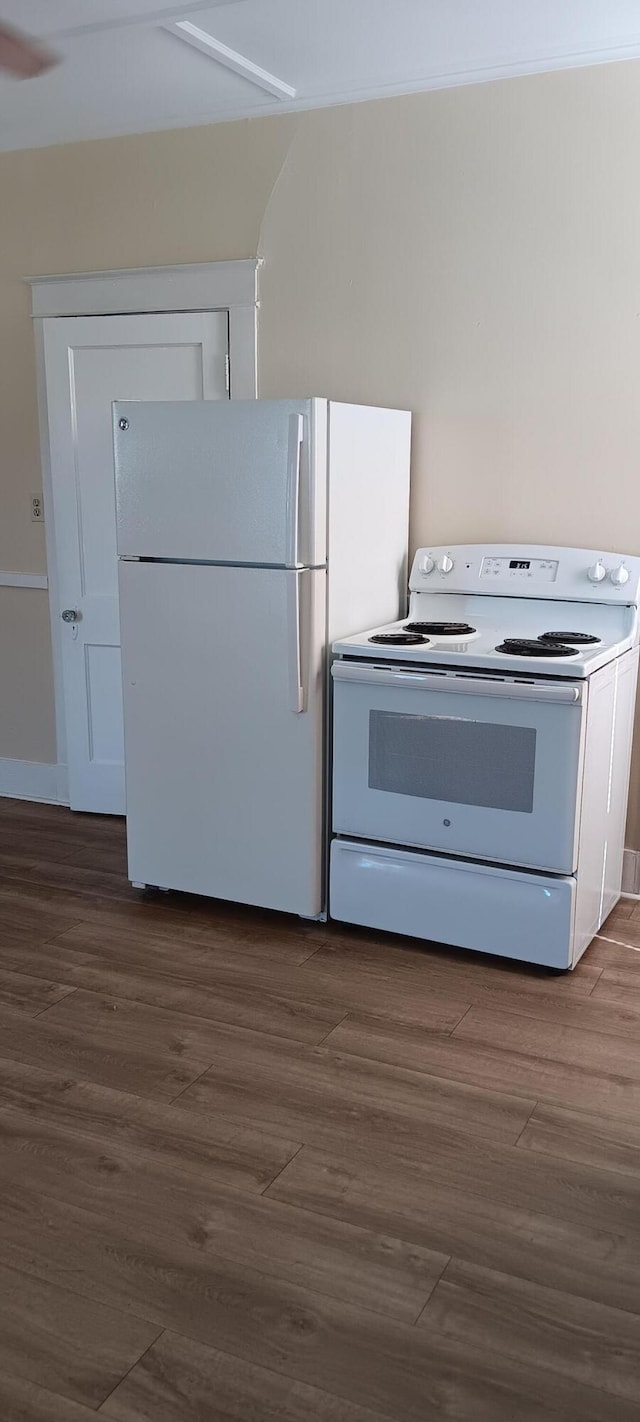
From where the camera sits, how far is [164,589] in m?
3.27

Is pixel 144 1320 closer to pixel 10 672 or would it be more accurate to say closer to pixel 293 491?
pixel 293 491

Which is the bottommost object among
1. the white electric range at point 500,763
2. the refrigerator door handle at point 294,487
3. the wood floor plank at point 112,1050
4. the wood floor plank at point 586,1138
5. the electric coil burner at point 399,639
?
the wood floor plank at point 112,1050

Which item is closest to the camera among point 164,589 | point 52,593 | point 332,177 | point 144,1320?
point 144,1320

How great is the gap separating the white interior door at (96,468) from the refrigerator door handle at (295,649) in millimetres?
1155

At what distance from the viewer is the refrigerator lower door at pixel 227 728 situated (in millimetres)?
3119

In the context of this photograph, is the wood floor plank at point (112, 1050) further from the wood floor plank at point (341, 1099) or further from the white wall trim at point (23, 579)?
the white wall trim at point (23, 579)

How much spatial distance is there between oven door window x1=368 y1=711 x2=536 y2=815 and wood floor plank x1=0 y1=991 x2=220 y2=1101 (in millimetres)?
856

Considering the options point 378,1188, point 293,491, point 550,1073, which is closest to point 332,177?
point 293,491

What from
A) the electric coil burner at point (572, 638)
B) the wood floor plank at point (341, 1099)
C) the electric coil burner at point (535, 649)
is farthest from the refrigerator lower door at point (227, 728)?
the wood floor plank at point (341, 1099)

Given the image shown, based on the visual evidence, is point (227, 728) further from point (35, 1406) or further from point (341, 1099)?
point (35, 1406)

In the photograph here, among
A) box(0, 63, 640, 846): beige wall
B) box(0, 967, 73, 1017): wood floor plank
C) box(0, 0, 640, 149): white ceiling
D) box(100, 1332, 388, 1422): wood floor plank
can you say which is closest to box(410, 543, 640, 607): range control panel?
box(0, 63, 640, 846): beige wall

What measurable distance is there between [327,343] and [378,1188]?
260 centimetres

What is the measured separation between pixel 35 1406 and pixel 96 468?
123 inches

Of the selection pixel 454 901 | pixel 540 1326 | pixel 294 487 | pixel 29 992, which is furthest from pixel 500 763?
pixel 540 1326
